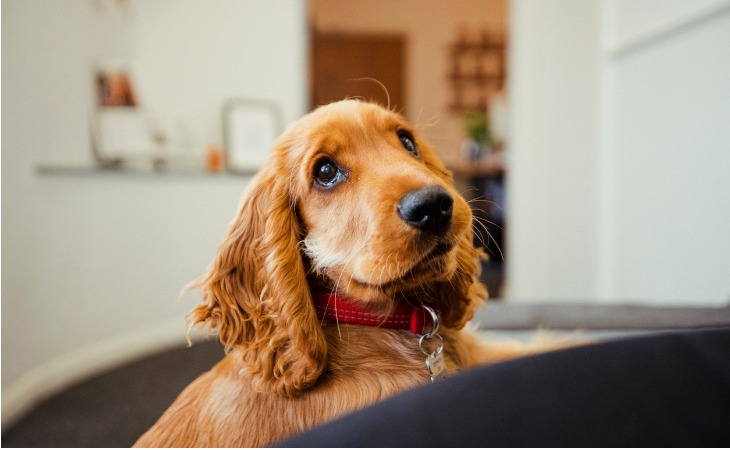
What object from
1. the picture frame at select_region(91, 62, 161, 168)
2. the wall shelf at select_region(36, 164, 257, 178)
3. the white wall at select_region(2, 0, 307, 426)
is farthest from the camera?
the picture frame at select_region(91, 62, 161, 168)

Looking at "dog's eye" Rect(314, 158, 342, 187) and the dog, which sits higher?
"dog's eye" Rect(314, 158, 342, 187)

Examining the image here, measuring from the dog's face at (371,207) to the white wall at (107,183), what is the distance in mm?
2285

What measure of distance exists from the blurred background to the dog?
1.85 meters

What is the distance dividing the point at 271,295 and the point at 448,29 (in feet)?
31.5

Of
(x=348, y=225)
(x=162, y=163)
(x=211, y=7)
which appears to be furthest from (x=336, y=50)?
(x=348, y=225)

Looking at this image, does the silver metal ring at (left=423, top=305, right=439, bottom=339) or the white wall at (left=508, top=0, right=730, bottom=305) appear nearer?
the silver metal ring at (left=423, top=305, right=439, bottom=339)

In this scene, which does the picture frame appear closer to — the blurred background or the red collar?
the blurred background

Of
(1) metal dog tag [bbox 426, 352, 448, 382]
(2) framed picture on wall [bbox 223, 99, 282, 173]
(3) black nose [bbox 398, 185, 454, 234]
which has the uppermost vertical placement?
(2) framed picture on wall [bbox 223, 99, 282, 173]

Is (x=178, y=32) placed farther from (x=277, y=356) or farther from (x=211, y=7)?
(x=277, y=356)

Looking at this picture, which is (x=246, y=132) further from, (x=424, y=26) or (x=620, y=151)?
(x=424, y=26)

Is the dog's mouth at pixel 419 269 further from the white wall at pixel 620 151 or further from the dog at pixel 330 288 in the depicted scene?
the white wall at pixel 620 151

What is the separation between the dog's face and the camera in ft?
3.10

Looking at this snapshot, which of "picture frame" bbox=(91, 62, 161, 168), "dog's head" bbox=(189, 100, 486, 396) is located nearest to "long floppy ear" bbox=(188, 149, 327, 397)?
"dog's head" bbox=(189, 100, 486, 396)

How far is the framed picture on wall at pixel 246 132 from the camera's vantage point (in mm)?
4262
